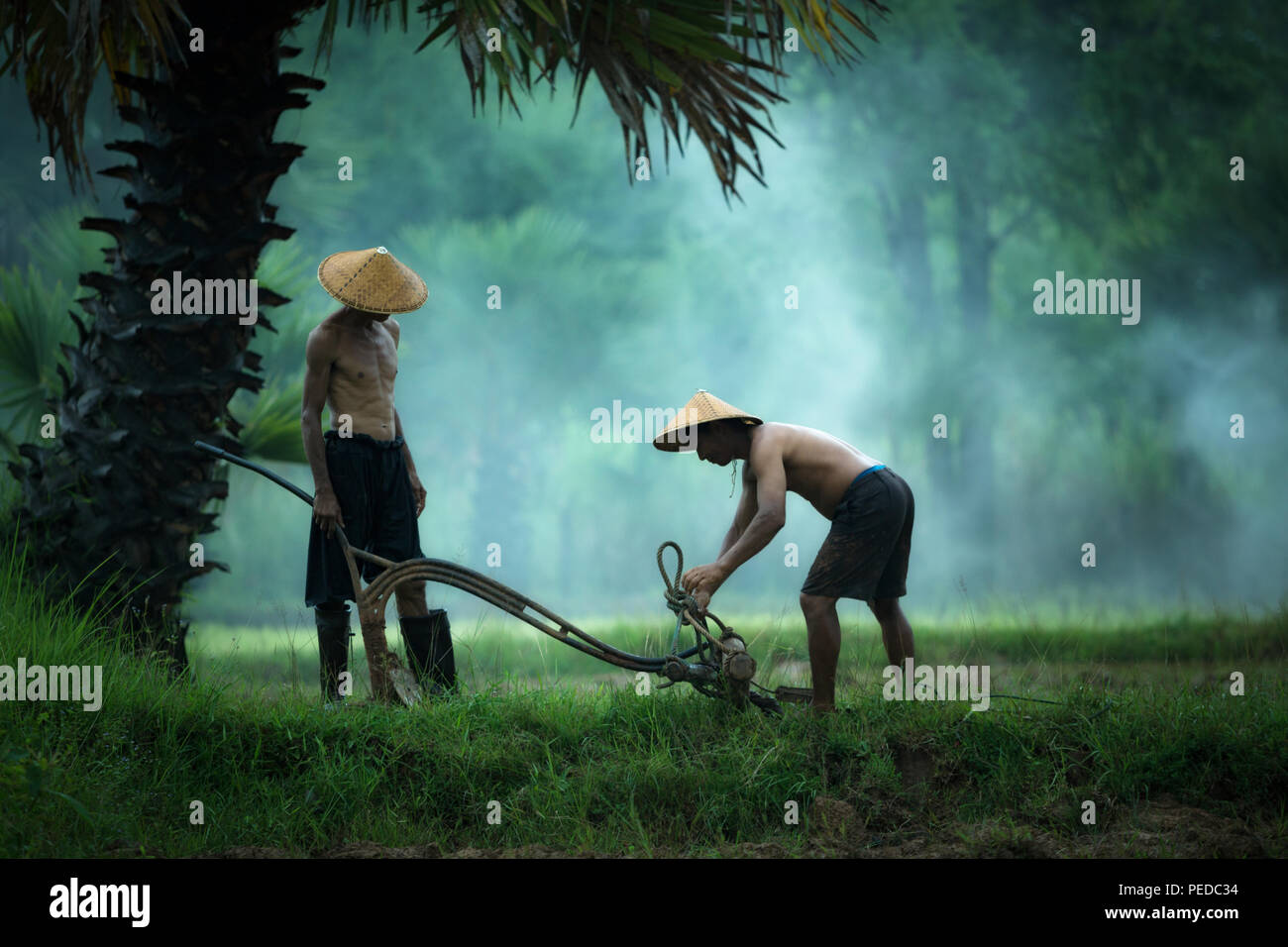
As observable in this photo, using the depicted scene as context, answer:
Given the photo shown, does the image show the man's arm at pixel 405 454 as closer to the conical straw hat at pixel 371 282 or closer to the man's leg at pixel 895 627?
the conical straw hat at pixel 371 282

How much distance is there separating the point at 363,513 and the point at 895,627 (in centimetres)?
230

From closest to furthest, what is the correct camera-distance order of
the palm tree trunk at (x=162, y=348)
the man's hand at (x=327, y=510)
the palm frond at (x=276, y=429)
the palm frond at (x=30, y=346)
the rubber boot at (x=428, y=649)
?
the man's hand at (x=327, y=510) < the rubber boot at (x=428, y=649) < the palm tree trunk at (x=162, y=348) < the palm frond at (x=276, y=429) < the palm frond at (x=30, y=346)

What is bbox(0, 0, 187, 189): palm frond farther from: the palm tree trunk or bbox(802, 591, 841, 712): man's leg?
bbox(802, 591, 841, 712): man's leg

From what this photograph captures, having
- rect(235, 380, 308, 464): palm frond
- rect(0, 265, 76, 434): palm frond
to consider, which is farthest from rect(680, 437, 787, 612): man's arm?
rect(0, 265, 76, 434): palm frond

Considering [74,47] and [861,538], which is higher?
[74,47]

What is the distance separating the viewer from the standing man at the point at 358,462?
437 cm

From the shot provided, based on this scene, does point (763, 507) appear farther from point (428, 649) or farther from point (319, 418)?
point (319, 418)

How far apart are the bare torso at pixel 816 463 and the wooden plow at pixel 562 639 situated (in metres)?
0.57

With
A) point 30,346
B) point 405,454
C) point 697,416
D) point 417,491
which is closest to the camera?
point 697,416

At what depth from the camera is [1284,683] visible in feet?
15.3

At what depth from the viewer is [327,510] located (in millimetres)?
4344

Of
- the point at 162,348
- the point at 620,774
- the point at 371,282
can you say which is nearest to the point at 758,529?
the point at 620,774

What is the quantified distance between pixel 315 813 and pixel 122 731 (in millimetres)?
860

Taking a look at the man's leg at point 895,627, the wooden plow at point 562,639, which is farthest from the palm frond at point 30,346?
the man's leg at point 895,627
